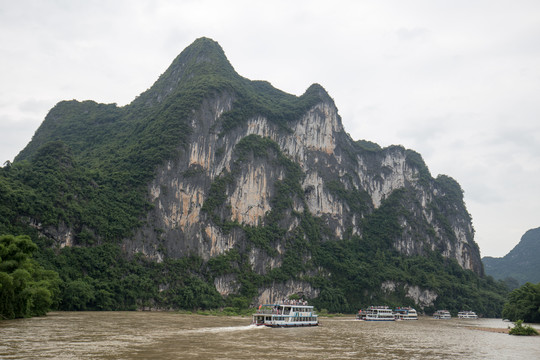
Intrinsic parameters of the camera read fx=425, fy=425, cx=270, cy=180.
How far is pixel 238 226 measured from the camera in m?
88.2

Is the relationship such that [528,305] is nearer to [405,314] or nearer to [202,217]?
[405,314]

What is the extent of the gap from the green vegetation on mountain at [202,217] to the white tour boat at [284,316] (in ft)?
67.3

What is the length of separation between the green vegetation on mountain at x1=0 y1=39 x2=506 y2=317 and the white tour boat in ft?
67.3

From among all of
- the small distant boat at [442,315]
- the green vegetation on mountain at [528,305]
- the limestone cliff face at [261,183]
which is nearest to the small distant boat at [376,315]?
the green vegetation on mountain at [528,305]

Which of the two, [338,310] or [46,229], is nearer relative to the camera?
[46,229]

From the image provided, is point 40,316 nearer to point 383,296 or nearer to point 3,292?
point 3,292

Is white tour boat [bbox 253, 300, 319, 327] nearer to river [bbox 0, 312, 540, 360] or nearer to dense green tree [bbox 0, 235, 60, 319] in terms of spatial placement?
river [bbox 0, 312, 540, 360]

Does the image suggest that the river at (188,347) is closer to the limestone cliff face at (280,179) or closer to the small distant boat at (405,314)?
the small distant boat at (405,314)

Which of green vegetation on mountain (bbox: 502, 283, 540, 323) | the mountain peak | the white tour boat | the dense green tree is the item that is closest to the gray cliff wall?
the mountain peak

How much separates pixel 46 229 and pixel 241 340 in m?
44.1

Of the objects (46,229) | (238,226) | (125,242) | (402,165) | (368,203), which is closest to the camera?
(46,229)

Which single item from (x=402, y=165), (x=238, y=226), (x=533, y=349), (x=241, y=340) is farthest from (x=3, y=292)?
(x=402, y=165)

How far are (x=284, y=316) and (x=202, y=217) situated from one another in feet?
138

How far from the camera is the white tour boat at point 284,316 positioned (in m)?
43.5
